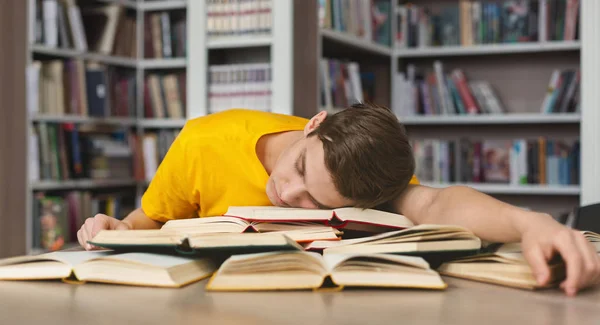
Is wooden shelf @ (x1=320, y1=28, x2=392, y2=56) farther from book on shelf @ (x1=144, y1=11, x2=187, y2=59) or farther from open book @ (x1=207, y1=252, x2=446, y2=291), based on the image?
open book @ (x1=207, y1=252, x2=446, y2=291)

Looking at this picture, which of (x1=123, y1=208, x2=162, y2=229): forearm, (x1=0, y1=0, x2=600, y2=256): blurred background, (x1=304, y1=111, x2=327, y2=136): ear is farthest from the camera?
(x1=0, y1=0, x2=600, y2=256): blurred background

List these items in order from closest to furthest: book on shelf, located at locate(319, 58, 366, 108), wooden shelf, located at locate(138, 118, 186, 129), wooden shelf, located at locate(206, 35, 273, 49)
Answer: wooden shelf, located at locate(206, 35, 273, 49) → book on shelf, located at locate(319, 58, 366, 108) → wooden shelf, located at locate(138, 118, 186, 129)

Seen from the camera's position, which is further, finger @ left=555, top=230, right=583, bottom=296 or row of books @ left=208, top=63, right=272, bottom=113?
row of books @ left=208, top=63, right=272, bottom=113

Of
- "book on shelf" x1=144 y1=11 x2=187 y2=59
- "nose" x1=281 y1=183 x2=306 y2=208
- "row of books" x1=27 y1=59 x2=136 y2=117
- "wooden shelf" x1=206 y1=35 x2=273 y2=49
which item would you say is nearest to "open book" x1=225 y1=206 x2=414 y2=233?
"nose" x1=281 y1=183 x2=306 y2=208

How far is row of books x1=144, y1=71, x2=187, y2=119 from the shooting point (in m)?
4.10

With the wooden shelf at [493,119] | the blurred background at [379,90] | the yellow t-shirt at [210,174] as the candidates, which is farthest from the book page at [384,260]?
the wooden shelf at [493,119]

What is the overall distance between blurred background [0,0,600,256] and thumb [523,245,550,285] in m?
2.50

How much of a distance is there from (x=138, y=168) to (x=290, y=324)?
12.5ft

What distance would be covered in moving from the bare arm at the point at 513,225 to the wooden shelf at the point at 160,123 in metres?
3.12

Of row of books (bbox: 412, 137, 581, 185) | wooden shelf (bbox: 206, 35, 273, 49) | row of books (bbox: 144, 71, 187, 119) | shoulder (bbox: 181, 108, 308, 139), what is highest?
wooden shelf (bbox: 206, 35, 273, 49)

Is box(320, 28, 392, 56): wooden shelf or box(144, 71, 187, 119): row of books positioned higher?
box(320, 28, 392, 56): wooden shelf

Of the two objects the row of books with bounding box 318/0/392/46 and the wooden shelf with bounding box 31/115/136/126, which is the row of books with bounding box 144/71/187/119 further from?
the row of books with bounding box 318/0/392/46

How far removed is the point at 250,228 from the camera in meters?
0.87

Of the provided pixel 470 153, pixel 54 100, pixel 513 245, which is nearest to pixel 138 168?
pixel 54 100
